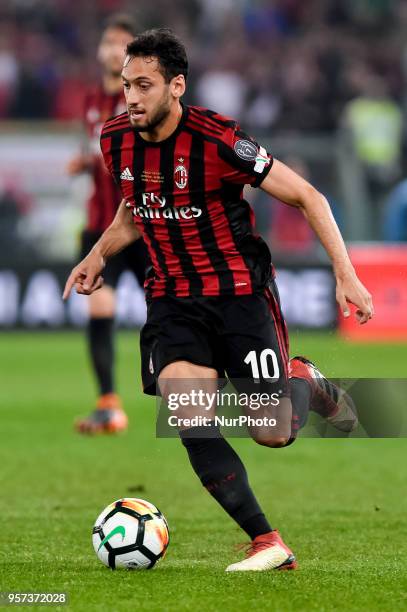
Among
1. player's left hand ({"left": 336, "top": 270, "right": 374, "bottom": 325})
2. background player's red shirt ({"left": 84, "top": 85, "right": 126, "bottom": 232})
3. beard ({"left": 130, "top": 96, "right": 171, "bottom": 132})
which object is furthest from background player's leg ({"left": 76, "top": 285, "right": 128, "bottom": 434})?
player's left hand ({"left": 336, "top": 270, "right": 374, "bottom": 325})

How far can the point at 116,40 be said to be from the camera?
8.11 metres

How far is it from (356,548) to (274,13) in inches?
674

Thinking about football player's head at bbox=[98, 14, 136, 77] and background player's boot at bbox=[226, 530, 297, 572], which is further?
football player's head at bbox=[98, 14, 136, 77]

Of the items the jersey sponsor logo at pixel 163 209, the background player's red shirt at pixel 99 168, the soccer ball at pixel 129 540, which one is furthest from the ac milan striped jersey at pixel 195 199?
the background player's red shirt at pixel 99 168

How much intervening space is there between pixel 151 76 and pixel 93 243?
12.9 ft

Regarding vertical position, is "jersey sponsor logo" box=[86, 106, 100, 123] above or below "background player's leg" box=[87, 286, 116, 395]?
above

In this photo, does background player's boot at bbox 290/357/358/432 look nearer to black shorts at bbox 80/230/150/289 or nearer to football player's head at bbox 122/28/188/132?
football player's head at bbox 122/28/188/132

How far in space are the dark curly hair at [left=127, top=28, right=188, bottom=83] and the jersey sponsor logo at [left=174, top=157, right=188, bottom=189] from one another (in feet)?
1.03

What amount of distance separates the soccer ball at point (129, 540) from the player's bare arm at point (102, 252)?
3.22 ft

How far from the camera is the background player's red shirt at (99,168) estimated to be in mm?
8547

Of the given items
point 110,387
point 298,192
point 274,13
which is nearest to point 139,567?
point 298,192

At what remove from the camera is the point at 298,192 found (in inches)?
188

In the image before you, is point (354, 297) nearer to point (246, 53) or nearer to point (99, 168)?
point (99, 168)

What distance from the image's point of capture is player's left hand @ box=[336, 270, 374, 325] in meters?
4.57
